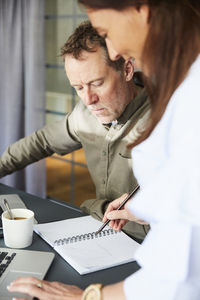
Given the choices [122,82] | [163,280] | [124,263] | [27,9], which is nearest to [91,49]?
[122,82]

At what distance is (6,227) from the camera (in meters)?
1.29

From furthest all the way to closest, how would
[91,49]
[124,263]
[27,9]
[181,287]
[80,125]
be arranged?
1. [27,9]
2. [80,125]
3. [91,49]
4. [124,263]
5. [181,287]

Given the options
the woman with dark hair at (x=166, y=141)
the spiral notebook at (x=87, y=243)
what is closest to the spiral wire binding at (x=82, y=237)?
the spiral notebook at (x=87, y=243)

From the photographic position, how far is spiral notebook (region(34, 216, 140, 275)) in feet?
3.96

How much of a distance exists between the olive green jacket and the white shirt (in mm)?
737

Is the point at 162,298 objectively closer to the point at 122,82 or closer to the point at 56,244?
the point at 56,244

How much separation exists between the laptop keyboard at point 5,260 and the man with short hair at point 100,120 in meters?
0.44

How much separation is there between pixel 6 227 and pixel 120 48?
72 cm

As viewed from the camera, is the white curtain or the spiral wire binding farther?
the white curtain

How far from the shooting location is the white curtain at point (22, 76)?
346 cm

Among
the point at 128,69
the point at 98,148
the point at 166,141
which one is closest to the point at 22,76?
the point at 98,148

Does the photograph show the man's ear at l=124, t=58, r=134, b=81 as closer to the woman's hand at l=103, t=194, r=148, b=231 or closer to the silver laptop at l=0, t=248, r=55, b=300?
the woman's hand at l=103, t=194, r=148, b=231

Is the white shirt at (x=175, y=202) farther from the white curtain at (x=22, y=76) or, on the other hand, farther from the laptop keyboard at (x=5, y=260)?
the white curtain at (x=22, y=76)

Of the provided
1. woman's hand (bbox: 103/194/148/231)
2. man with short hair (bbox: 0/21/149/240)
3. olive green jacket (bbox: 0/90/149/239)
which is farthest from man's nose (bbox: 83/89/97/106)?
woman's hand (bbox: 103/194/148/231)
